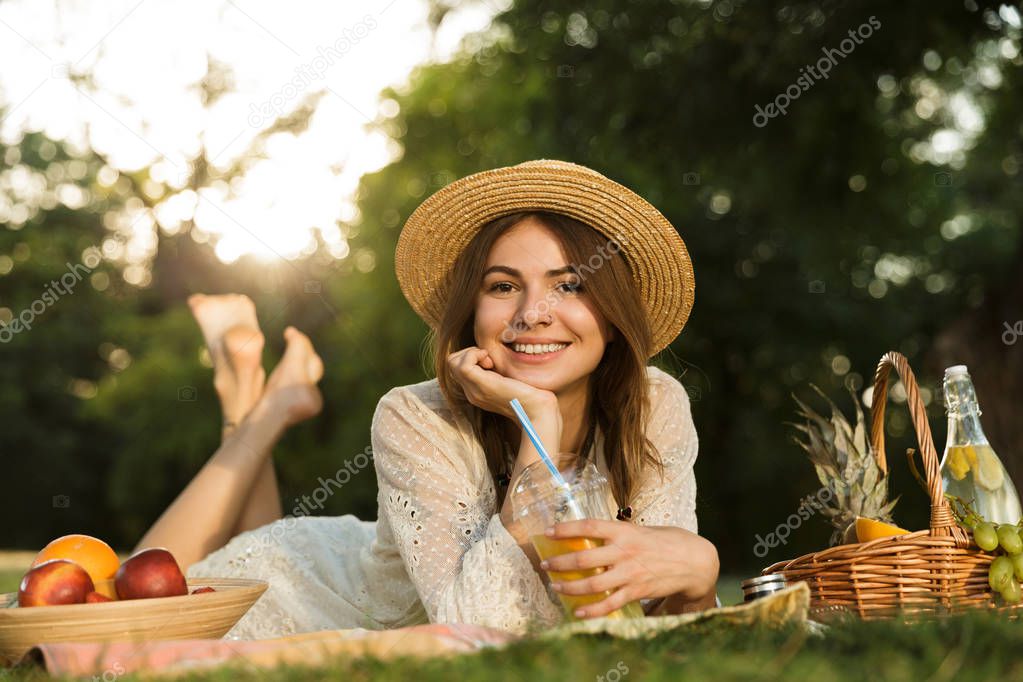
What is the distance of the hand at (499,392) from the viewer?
260cm

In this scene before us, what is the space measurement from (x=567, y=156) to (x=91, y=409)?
42.6 feet

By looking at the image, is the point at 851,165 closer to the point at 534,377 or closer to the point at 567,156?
the point at 567,156

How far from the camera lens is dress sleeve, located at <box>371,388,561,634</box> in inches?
88.8

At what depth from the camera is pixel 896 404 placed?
46.5ft

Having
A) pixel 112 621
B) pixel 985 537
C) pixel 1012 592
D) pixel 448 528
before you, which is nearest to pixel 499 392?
pixel 448 528

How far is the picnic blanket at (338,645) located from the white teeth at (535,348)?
107 centimetres

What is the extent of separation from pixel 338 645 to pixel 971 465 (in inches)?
70.5

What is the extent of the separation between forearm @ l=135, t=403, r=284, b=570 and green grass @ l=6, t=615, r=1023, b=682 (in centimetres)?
266

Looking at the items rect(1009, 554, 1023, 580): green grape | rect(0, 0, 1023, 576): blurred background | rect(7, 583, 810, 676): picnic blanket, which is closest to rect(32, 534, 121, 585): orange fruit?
rect(7, 583, 810, 676): picnic blanket

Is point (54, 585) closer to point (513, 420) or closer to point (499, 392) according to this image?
point (499, 392)

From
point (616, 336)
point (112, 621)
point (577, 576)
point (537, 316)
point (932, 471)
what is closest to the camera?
point (112, 621)

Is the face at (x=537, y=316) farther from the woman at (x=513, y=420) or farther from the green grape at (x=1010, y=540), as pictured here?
the green grape at (x=1010, y=540)

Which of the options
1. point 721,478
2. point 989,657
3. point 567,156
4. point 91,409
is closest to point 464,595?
point 989,657

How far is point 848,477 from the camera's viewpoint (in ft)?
9.25
